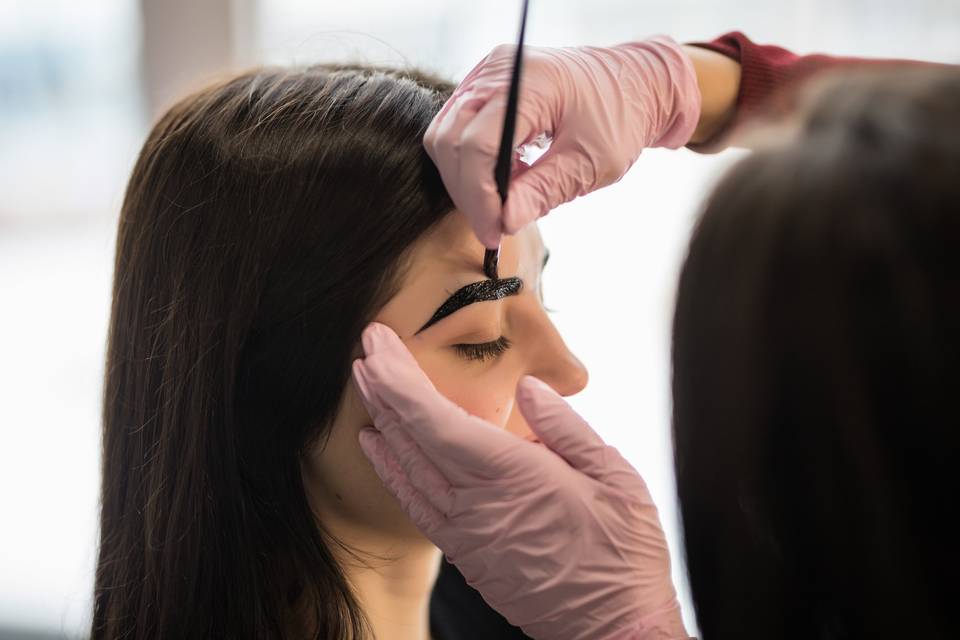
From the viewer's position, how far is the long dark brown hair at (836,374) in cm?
63

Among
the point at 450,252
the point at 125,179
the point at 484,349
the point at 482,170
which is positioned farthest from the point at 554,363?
the point at 125,179

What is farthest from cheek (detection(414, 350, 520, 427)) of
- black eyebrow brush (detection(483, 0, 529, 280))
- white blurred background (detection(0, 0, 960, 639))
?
white blurred background (detection(0, 0, 960, 639))

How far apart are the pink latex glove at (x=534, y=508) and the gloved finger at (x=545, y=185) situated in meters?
0.19

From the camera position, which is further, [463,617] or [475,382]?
[463,617]

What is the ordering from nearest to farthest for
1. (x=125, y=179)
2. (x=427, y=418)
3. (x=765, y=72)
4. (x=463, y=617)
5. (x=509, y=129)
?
1. (x=509, y=129)
2. (x=427, y=418)
3. (x=765, y=72)
4. (x=463, y=617)
5. (x=125, y=179)

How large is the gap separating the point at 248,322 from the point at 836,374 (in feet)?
2.11

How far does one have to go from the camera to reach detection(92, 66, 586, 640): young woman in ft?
3.26

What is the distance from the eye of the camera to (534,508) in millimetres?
945

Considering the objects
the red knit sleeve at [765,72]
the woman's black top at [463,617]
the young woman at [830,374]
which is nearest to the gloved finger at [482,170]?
the young woman at [830,374]

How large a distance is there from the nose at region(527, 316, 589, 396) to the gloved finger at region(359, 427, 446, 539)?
0.22 metres

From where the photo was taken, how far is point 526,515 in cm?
95

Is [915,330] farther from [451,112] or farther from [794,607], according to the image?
[451,112]

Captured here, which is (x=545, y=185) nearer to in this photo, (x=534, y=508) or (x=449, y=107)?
(x=449, y=107)

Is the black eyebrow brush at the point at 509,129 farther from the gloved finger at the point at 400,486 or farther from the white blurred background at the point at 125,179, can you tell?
the white blurred background at the point at 125,179
